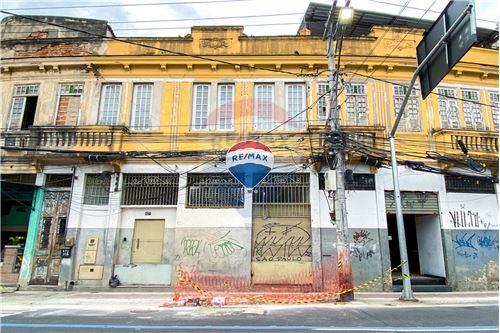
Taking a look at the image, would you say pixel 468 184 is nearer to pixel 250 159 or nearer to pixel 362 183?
pixel 362 183

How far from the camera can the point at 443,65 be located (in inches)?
339

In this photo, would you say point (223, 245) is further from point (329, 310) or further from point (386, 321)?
point (386, 321)

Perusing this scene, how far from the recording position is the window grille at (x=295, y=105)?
15.2 meters

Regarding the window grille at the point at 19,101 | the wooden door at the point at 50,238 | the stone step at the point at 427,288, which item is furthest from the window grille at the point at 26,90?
the stone step at the point at 427,288

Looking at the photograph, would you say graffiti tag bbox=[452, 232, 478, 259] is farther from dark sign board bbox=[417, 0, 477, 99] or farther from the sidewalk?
dark sign board bbox=[417, 0, 477, 99]

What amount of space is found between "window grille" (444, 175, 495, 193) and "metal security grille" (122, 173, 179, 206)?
1062 centimetres

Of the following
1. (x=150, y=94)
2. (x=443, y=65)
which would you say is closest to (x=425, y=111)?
(x=443, y=65)

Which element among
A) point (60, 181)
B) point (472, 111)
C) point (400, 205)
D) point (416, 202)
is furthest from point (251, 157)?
point (472, 111)

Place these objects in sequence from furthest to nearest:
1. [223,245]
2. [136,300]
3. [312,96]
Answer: [312,96]
[223,245]
[136,300]

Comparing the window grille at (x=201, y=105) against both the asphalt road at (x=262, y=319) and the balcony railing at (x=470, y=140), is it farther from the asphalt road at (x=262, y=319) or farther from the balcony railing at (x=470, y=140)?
the balcony railing at (x=470, y=140)

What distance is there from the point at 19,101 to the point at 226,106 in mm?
8655

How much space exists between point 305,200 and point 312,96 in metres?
4.21

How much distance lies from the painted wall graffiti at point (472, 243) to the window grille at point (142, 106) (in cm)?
1267

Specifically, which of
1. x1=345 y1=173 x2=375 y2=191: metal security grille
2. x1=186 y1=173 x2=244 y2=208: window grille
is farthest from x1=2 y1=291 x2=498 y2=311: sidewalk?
x1=345 y1=173 x2=375 y2=191: metal security grille
